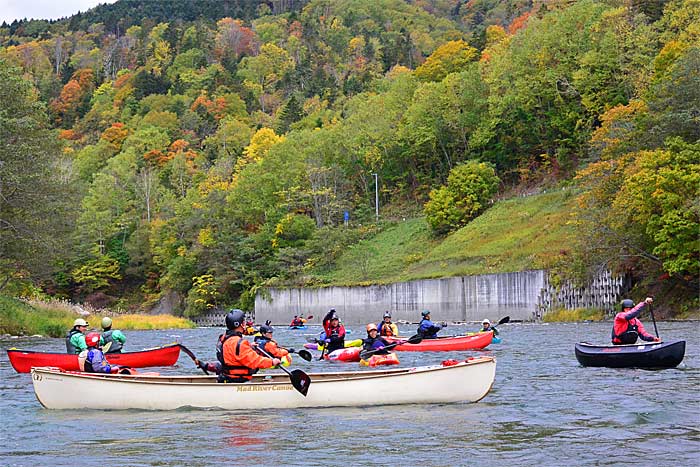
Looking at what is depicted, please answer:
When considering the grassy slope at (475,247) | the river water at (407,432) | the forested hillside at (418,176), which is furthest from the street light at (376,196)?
the river water at (407,432)

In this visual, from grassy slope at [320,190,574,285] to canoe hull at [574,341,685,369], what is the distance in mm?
42476

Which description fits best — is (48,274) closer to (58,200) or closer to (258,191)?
(58,200)

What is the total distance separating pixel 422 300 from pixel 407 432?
62.4 m

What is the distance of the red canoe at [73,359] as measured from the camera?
2872cm

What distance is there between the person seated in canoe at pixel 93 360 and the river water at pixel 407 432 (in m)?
1.24

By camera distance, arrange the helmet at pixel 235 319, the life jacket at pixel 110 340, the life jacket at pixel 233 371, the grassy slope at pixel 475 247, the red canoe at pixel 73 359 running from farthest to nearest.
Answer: the grassy slope at pixel 475 247
the life jacket at pixel 110 340
the red canoe at pixel 73 359
the life jacket at pixel 233 371
the helmet at pixel 235 319

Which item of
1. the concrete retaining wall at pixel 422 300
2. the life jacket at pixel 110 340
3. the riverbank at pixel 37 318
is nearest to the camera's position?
the life jacket at pixel 110 340

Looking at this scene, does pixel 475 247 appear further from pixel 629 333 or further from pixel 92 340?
pixel 92 340

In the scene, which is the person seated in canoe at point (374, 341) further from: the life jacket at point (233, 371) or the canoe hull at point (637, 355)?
the life jacket at point (233, 371)

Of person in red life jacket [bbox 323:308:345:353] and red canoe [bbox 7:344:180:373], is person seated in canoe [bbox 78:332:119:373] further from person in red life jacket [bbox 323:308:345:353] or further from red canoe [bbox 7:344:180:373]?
person in red life jacket [bbox 323:308:345:353]

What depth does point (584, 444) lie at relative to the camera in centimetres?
1706

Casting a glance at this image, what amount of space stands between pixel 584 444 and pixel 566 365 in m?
15.0

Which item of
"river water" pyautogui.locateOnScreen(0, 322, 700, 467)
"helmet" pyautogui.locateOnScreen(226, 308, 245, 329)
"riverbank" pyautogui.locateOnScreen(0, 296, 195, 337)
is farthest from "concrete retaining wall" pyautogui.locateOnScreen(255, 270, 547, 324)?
"helmet" pyautogui.locateOnScreen(226, 308, 245, 329)

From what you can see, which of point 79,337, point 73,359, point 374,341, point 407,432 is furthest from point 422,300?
point 407,432
